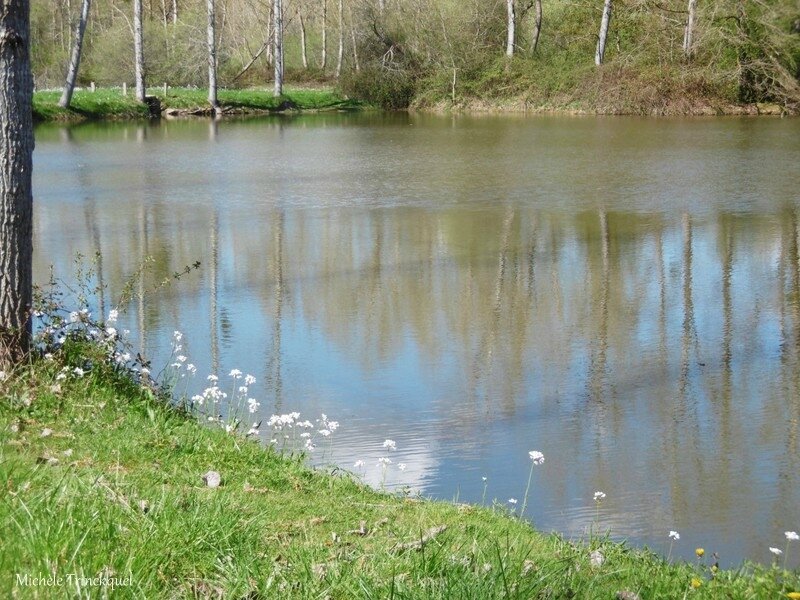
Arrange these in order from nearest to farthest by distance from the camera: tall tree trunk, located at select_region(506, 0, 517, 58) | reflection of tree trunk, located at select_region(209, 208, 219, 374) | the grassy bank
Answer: reflection of tree trunk, located at select_region(209, 208, 219, 374), the grassy bank, tall tree trunk, located at select_region(506, 0, 517, 58)

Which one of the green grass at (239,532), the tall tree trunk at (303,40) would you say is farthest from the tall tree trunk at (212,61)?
the green grass at (239,532)

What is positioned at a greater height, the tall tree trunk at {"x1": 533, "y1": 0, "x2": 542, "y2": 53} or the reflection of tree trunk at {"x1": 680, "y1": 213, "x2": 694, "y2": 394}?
the tall tree trunk at {"x1": 533, "y1": 0, "x2": 542, "y2": 53}

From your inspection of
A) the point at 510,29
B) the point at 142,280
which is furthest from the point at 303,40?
the point at 142,280

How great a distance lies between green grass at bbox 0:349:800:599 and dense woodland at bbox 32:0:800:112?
33872mm

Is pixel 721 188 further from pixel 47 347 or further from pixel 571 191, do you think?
pixel 47 347

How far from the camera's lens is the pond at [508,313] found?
19.4ft

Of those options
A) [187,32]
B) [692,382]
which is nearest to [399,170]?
[692,382]

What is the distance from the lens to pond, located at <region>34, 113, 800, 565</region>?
5.92 meters

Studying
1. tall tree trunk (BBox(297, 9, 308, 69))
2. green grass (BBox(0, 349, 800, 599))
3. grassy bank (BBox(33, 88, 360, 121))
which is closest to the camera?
green grass (BBox(0, 349, 800, 599))

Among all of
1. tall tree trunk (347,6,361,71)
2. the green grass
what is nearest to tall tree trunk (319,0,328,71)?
tall tree trunk (347,6,361,71)

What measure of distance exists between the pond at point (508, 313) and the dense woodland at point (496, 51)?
18.1 meters

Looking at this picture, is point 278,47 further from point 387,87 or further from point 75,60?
point 75,60

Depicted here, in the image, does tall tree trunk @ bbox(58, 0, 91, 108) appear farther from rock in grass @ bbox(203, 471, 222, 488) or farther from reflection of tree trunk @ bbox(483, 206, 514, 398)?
rock in grass @ bbox(203, 471, 222, 488)

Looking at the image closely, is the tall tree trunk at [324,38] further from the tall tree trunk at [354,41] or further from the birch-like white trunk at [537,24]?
the birch-like white trunk at [537,24]
